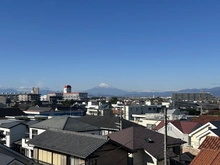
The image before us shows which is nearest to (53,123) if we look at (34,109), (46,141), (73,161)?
(46,141)

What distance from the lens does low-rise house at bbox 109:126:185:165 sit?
18.1 meters

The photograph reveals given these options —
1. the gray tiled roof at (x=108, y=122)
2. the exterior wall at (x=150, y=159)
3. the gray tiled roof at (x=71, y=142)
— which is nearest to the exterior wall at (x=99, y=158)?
the gray tiled roof at (x=71, y=142)

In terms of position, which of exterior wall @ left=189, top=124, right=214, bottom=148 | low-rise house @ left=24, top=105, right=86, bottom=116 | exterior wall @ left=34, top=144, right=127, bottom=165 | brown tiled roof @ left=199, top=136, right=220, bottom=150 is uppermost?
brown tiled roof @ left=199, top=136, right=220, bottom=150

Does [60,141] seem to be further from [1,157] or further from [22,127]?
[22,127]

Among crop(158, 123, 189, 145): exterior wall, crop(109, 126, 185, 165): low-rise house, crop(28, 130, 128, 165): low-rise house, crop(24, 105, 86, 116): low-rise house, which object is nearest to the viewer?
crop(28, 130, 128, 165): low-rise house

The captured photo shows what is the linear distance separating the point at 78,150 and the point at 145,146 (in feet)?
16.7

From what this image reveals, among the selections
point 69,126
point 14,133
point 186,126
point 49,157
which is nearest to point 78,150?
point 49,157

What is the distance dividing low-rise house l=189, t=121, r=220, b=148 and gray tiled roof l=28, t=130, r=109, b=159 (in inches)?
546

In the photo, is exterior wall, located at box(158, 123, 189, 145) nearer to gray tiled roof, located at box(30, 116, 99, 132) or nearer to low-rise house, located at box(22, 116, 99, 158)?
low-rise house, located at box(22, 116, 99, 158)

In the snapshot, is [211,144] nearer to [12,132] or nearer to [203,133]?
[203,133]

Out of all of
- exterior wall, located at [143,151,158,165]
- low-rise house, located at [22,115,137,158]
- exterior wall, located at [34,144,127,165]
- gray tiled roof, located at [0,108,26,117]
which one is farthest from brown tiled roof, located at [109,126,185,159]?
gray tiled roof, located at [0,108,26,117]

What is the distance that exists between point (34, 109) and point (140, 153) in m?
61.6

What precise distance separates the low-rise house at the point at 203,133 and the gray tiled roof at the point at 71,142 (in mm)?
13872

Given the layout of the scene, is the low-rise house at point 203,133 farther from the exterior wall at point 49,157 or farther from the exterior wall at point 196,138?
the exterior wall at point 49,157
